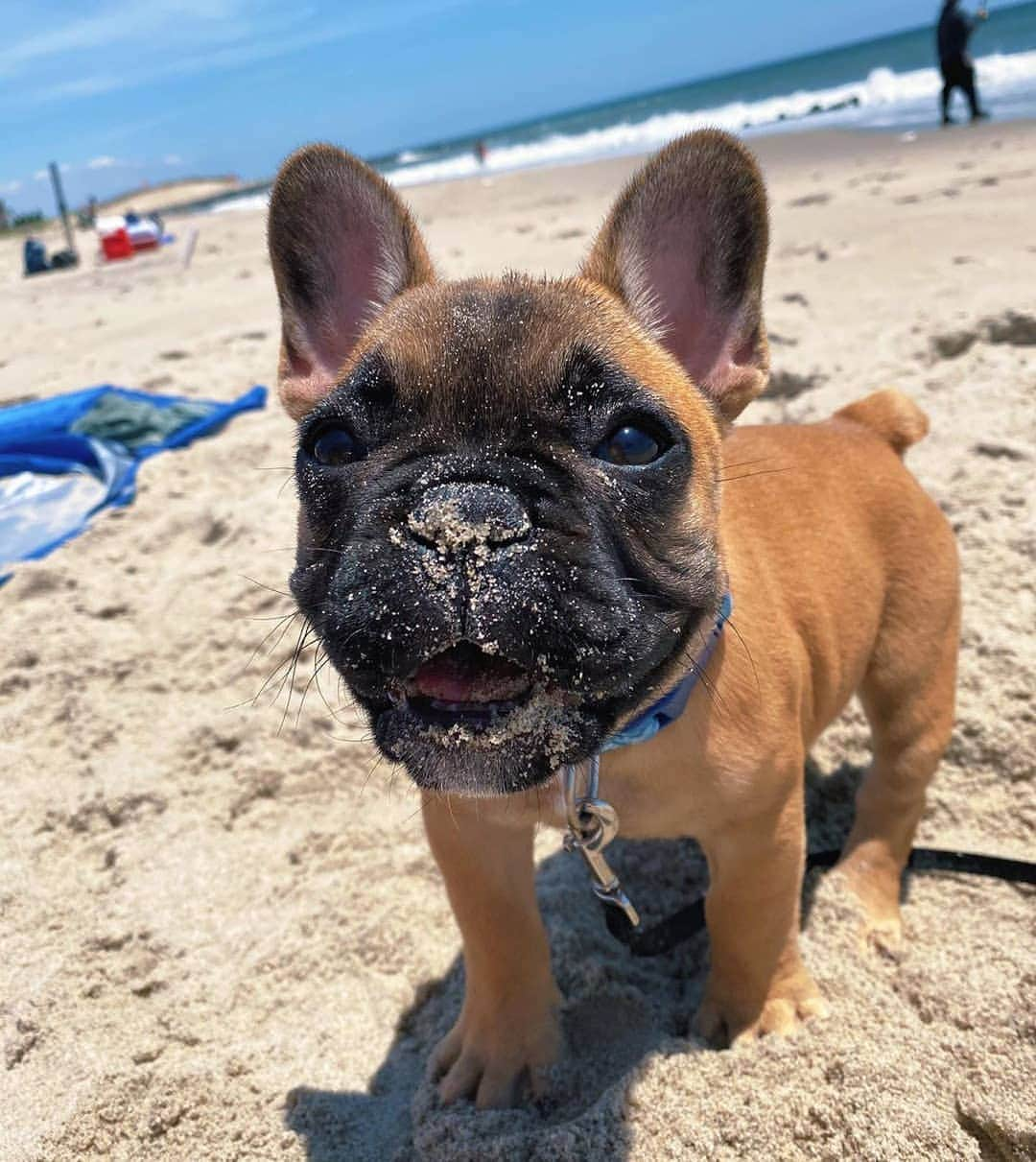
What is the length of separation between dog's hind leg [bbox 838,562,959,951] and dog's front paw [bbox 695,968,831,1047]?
386 millimetres

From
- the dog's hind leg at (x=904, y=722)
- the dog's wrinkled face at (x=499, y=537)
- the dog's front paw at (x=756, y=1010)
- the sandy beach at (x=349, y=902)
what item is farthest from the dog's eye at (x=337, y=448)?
the dog's hind leg at (x=904, y=722)

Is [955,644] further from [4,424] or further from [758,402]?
[4,424]

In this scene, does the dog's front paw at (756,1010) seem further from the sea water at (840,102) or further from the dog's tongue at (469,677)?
the sea water at (840,102)

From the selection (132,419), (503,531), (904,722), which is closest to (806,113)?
(132,419)

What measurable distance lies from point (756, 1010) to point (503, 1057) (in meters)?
0.61

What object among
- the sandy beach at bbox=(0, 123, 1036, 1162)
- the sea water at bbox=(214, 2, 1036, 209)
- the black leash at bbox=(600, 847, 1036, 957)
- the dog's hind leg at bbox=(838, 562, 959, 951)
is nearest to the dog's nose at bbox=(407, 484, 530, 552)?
the sandy beach at bbox=(0, 123, 1036, 1162)

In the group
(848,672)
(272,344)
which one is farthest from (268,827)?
(272,344)

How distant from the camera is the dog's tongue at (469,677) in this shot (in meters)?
1.58

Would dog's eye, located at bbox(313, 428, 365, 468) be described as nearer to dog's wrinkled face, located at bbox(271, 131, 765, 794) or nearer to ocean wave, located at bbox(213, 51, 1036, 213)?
dog's wrinkled face, located at bbox(271, 131, 765, 794)

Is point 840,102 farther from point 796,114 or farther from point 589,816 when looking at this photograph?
point 589,816

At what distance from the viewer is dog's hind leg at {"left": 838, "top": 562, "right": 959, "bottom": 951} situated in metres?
2.69

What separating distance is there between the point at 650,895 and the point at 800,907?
Result: 42 cm

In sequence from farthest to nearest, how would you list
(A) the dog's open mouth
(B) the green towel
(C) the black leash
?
(B) the green towel → (C) the black leash → (A) the dog's open mouth

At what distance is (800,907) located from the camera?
2.75 metres
